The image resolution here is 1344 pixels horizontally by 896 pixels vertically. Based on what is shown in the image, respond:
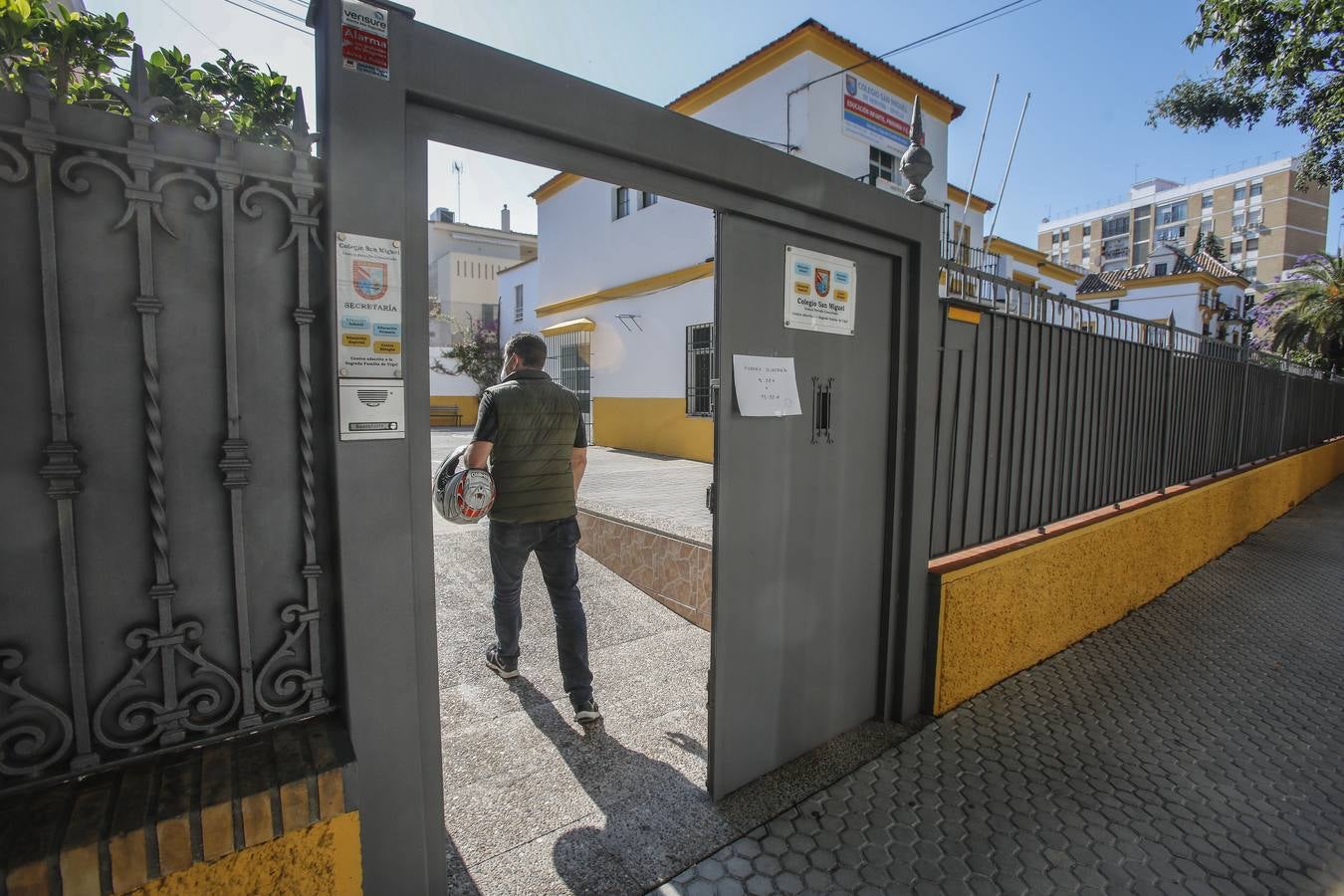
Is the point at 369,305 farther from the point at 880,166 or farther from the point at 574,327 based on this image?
the point at 574,327

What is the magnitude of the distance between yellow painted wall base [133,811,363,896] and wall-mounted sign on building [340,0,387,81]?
1807 millimetres

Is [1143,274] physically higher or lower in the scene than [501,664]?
higher

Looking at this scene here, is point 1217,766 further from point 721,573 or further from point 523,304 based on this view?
point 523,304

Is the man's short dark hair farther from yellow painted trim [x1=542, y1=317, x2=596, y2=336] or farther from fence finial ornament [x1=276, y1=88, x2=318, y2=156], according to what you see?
yellow painted trim [x1=542, y1=317, x2=596, y2=336]

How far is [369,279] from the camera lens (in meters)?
1.64

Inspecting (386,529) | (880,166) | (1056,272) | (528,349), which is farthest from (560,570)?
(1056,272)

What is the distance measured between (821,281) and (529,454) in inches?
62.3

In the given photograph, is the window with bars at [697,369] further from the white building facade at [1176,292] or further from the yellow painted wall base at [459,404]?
the white building facade at [1176,292]

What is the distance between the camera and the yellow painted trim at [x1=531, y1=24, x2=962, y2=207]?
10.1 metres

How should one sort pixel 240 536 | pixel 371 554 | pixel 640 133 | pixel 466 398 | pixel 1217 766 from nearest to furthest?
1. pixel 240 536
2. pixel 371 554
3. pixel 640 133
4. pixel 1217 766
5. pixel 466 398

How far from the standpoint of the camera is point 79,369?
4.42 feet

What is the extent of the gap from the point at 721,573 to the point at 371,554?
1.33m

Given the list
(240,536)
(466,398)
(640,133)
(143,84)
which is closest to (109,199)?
(143,84)

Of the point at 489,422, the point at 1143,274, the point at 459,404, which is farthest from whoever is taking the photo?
the point at 1143,274
